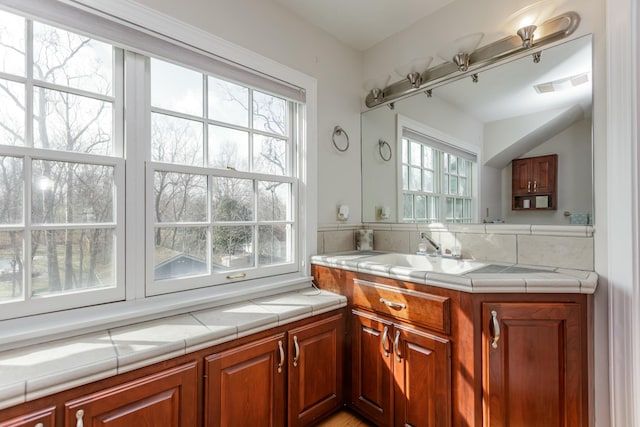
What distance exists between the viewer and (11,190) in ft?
3.62

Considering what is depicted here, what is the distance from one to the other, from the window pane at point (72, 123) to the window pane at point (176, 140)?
185mm

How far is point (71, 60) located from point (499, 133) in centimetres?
223

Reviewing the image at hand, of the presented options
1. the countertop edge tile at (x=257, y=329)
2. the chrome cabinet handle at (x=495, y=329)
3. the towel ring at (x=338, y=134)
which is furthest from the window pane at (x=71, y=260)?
the chrome cabinet handle at (x=495, y=329)

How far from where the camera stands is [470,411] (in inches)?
50.0

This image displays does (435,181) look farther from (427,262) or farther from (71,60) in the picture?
(71,60)

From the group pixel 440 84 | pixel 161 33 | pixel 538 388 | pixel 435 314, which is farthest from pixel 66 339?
pixel 440 84

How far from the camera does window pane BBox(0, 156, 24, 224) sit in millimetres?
1090

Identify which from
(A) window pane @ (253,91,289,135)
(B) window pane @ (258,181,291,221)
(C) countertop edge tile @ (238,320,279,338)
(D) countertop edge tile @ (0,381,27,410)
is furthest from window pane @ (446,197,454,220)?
(D) countertop edge tile @ (0,381,27,410)

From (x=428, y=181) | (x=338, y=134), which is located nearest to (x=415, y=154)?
(x=428, y=181)

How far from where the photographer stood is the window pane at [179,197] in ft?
4.75

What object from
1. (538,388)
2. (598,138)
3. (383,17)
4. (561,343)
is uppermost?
(383,17)

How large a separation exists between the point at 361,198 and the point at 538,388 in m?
1.62

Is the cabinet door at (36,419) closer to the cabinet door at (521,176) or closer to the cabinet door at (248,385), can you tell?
the cabinet door at (248,385)

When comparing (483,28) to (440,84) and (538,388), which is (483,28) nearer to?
(440,84)
